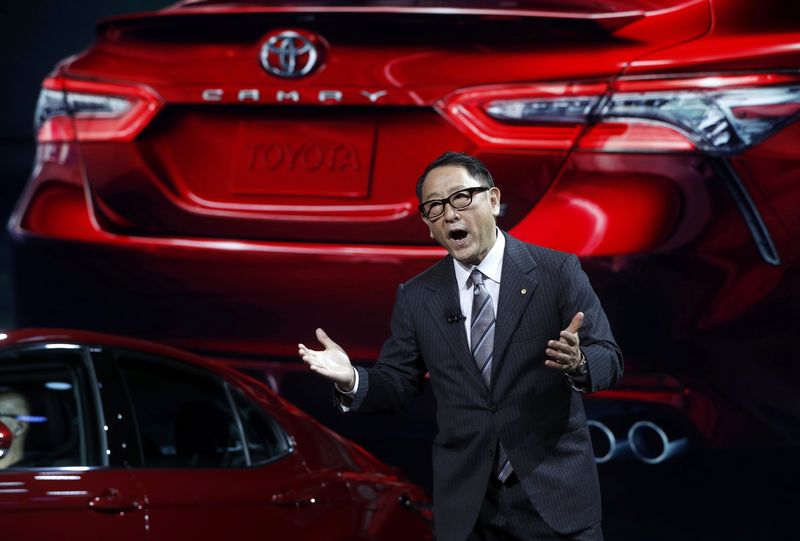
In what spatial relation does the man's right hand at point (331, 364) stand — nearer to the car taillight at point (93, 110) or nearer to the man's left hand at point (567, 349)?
the man's left hand at point (567, 349)

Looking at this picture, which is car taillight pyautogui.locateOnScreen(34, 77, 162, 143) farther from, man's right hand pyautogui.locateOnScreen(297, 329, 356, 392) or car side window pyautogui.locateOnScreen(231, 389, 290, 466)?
man's right hand pyautogui.locateOnScreen(297, 329, 356, 392)

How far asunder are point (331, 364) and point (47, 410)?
97 centimetres

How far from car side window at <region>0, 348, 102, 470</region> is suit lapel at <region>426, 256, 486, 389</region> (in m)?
Answer: 0.90

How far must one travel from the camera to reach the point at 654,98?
11.6 feet

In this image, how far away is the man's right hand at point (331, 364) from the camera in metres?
2.61

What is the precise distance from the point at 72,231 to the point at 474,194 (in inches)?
69.9

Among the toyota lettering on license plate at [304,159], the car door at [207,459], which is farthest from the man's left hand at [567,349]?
the toyota lettering on license plate at [304,159]

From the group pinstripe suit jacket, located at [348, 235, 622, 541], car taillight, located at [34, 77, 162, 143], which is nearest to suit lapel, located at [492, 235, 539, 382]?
pinstripe suit jacket, located at [348, 235, 622, 541]

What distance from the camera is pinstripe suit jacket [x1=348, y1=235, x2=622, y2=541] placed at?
264 centimetres

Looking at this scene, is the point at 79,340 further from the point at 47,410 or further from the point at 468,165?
the point at 468,165

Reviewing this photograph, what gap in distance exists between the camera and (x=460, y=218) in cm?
264

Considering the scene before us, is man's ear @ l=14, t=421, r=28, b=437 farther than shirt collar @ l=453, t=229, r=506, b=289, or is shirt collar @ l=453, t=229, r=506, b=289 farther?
man's ear @ l=14, t=421, r=28, b=437

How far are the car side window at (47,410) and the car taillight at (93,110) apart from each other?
0.96 meters

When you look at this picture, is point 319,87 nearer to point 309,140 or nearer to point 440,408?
point 309,140
